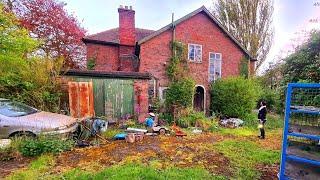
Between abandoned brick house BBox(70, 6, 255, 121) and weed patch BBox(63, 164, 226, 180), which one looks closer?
weed patch BBox(63, 164, 226, 180)

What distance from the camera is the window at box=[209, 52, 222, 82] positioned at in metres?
19.1

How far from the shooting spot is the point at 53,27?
19469 millimetres

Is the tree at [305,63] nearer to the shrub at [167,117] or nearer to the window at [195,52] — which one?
the shrub at [167,117]

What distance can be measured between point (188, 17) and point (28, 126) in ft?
45.7

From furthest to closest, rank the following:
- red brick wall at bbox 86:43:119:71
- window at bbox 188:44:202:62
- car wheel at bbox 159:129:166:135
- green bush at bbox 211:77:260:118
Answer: red brick wall at bbox 86:43:119:71, window at bbox 188:44:202:62, green bush at bbox 211:77:260:118, car wheel at bbox 159:129:166:135

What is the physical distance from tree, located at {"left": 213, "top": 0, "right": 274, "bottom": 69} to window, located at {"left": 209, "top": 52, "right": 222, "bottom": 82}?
10438 millimetres

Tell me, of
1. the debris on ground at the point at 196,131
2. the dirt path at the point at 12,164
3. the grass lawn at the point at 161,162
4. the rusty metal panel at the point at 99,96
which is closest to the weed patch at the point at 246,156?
the grass lawn at the point at 161,162

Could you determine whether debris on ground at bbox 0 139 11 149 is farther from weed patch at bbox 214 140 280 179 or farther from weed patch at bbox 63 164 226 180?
weed patch at bbox 214 140 280 179

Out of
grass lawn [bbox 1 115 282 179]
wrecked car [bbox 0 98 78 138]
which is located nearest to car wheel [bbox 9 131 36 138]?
wrecked car [bbox 0 98 78 138]

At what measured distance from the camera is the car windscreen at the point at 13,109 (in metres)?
7.98

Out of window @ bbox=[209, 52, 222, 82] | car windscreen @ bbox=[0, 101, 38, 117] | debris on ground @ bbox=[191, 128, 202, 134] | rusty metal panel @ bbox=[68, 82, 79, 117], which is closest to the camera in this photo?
car windscreen @ bbox=[0, 101, 38, 117]

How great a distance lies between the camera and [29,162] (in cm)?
656

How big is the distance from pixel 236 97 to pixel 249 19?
14720 millimetres

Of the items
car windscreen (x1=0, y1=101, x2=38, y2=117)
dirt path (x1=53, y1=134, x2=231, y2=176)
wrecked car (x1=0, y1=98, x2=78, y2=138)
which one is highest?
car windscreen (x1=0, y1=101, x2=38, y2=117)
